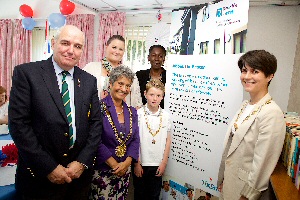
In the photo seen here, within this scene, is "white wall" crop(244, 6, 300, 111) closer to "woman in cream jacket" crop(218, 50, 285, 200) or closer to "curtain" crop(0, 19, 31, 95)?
"woman in cream jacket" crop(218, 50, 285, 200)

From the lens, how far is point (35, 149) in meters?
1.33

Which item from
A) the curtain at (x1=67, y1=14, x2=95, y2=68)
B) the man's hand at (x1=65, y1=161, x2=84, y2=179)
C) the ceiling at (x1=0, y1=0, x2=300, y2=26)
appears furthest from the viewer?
the curtain at (x1=67, y1=14, x2=95, y2=68)

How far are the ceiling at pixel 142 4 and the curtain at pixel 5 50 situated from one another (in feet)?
7.64

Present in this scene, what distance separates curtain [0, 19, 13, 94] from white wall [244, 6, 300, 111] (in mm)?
5776

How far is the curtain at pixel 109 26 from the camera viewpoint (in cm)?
495

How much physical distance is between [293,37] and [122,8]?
11.4ft

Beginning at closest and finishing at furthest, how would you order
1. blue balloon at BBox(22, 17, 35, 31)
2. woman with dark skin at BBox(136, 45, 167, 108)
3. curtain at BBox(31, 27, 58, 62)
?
woman with dark skin at BBox(136, 45, 167, 108), blue balloon at BBox(22, 17, 35, 31), curtain at BBox(31, 27, 58, 62)

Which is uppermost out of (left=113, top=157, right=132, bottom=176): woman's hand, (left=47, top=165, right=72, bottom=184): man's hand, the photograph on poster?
the photograph on poster

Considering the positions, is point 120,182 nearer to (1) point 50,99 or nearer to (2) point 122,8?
(1) point 50,99

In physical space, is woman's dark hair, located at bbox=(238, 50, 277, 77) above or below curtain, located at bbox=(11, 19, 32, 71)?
below

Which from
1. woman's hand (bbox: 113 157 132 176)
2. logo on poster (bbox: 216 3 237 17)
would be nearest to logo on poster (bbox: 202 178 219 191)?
woman's hand (bbox: 113 157 132 176)

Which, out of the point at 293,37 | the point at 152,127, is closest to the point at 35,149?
the point at 152,127

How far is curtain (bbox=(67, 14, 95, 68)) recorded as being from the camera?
5.05m

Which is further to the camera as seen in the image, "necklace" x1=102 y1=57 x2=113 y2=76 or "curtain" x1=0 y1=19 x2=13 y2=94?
"curtain" x1=0 y1=19 x2=13 y2=94
